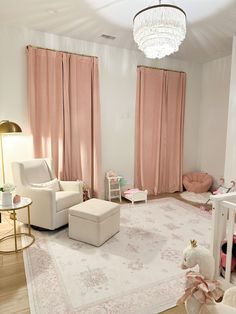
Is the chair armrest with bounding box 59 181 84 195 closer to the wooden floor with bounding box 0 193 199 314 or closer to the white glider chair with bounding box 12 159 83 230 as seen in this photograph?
the white glider chair with bounding box 12 159 83 230

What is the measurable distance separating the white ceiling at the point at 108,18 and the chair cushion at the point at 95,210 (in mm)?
2289

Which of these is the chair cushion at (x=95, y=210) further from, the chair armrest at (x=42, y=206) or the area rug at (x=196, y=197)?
the area rug at (x=196, y=197)

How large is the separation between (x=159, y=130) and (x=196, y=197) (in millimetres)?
1464

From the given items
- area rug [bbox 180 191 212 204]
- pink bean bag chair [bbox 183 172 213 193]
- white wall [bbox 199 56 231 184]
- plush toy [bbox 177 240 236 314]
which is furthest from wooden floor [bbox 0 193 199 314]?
white wall [bbox 199 56 231 184]

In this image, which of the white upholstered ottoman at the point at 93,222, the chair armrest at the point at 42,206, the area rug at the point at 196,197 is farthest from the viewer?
the area rug at the point at 196,197

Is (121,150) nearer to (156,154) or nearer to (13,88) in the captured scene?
(156,154)

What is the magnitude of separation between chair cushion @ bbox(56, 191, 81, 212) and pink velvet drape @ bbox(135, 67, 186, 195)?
5.63 ft

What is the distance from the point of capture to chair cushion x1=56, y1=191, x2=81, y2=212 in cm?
289

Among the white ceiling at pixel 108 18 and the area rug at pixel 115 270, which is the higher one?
the white ceiling at pixel 108 18

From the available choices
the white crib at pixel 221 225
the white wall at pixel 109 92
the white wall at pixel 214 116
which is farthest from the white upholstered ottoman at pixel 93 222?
the white wall at pixel 214 116

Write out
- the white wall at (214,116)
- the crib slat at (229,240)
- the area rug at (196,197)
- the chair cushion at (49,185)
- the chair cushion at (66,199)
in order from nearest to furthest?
1. the crib slat at (229,240)
2. the chair cushion at (66,199)
3. the chair cushion at (49,185)
4. the area rug at (196,197)
5. the white wall at (214,116)

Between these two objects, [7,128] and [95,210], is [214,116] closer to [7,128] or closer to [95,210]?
[95,210]

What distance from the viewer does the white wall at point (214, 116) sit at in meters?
4.60

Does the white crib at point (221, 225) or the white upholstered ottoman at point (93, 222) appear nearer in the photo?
the white crib at point (221, 225)
